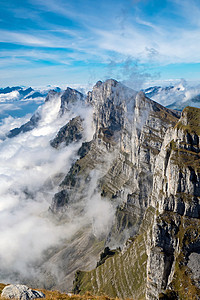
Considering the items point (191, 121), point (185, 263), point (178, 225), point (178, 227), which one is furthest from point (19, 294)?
point (191, 121)

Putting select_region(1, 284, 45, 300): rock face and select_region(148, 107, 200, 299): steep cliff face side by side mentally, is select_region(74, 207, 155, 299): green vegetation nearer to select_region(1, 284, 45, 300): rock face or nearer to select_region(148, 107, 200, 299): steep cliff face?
select_region(148, 107, 200, 299): steep cliff face

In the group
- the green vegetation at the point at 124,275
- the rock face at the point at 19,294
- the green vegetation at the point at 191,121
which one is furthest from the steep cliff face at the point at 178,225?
the rock face at the point at 19,294

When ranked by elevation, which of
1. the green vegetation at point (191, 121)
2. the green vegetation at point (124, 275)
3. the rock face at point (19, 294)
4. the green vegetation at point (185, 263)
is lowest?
the green vegetation at point (124, 275)

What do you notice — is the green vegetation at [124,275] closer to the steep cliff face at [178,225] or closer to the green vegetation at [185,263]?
the steep cliff face at [178,225]

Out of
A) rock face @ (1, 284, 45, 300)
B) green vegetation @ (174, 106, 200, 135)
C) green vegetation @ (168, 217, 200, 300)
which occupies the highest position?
green vegetation @ (174, 106, 200, 135)

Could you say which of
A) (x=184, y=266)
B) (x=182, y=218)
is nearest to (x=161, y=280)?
(x=184, y=266)

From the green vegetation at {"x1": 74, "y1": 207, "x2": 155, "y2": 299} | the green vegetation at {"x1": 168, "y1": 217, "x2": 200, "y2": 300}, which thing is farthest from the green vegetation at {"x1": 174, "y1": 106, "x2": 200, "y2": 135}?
the green vegetation at {"x1": 74, "y1": 207, "x2": 155, "y2": 299}

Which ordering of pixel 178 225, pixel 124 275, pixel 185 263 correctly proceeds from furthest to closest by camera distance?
pixel 124 275 < pixel 178 225 < pixel 185 263

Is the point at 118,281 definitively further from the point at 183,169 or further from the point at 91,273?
the point at 183,169

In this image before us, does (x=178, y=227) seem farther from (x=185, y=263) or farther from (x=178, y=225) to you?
(x=185, y=263)

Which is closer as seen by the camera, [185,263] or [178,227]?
[185,263]

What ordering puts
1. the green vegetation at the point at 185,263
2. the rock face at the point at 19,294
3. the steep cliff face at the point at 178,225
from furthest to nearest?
the steep cliff face at the point at 178,225
the green vegetation at the point at 185,263
the rock face at the point at 19,294
